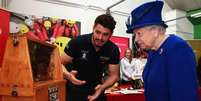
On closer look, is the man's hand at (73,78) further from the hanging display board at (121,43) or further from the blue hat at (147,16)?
the hanging display board at (121,43)

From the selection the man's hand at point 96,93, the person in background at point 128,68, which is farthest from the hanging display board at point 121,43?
the man's hand at point 96,93

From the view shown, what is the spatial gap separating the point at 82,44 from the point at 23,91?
88 centimetres

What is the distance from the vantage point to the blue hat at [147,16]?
4.48 ft

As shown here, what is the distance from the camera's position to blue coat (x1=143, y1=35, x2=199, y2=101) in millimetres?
1230

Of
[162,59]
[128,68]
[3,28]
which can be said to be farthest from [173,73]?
[128,68]

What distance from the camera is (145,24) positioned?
136cm

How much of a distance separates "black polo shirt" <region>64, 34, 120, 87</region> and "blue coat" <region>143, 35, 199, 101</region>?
2.71ft

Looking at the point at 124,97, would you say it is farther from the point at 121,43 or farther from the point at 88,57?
the point at 121,43

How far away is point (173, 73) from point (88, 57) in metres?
1.03

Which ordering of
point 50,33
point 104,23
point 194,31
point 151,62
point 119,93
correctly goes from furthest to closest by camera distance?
point 194,31 < point 50,33 < point 119,93 < point 104,23 < point 151,62

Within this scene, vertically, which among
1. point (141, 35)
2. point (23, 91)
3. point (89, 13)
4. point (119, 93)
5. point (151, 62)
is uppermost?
point (89, 13)

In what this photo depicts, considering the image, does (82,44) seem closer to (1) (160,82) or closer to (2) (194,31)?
(1) (160,82)

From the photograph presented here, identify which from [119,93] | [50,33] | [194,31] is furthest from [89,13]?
[194,31]

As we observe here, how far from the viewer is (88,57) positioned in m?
2.20
